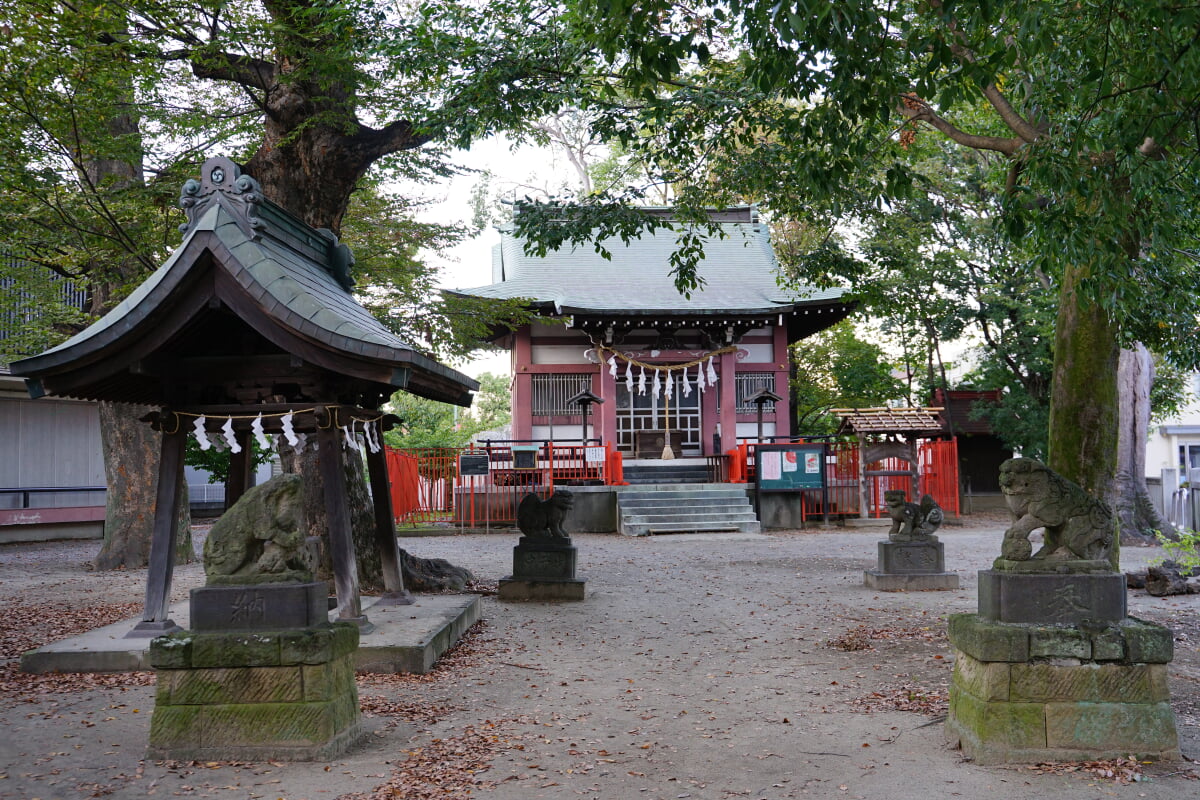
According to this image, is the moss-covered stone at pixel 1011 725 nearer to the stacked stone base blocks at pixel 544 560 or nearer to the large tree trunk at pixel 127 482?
the stacked stone base blocks at pixel 544 560

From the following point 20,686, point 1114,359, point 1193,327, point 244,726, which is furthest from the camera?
point 1193,327

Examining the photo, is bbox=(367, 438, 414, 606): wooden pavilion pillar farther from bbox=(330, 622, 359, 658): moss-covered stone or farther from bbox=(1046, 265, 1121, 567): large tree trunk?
bbox=(1046, 265, 1121, 567): large tree trunk

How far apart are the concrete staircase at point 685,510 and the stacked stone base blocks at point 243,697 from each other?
1433 centimetres

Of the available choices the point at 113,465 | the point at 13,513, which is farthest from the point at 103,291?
the point at 13,513

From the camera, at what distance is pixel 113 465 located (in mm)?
14055

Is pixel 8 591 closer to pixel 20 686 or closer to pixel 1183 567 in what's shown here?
pixel 20 686

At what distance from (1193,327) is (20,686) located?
36.5ft

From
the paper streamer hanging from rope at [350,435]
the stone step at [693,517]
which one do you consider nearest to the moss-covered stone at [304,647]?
the paper streamer hanging from rope at [350,435]

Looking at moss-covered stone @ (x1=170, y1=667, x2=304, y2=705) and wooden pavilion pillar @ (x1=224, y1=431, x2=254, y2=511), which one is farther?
wooden pavilion pillar @ (x1=224, y1=431, x2=254, y2=511)

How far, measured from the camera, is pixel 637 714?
615 cm

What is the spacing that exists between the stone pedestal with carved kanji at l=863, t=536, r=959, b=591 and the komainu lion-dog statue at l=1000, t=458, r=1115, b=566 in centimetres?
662

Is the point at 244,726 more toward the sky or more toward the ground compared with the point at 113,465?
more toward the ground

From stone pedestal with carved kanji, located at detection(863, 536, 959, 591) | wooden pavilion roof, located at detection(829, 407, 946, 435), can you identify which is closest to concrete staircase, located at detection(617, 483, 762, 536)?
wooden pavilion roof, located at detection(829, 407, 946, 435)

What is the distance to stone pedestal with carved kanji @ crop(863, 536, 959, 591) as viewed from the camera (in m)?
11.7
